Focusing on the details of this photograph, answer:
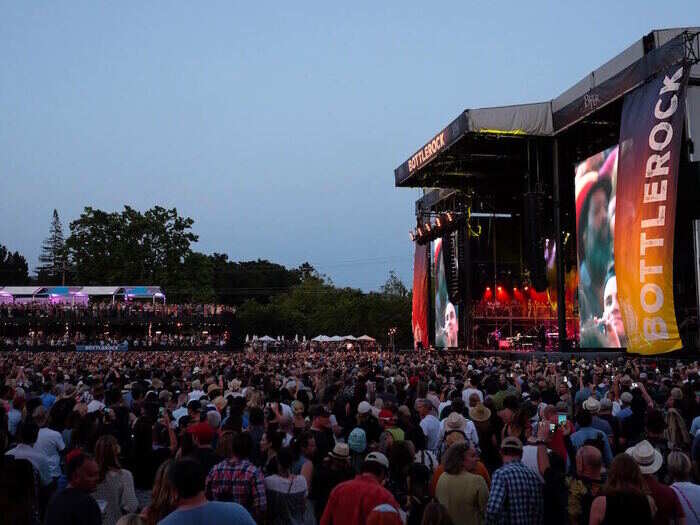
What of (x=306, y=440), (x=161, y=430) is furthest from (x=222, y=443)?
(x=161, y=430)

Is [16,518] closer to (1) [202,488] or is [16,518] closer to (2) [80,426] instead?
(1) [202,488]

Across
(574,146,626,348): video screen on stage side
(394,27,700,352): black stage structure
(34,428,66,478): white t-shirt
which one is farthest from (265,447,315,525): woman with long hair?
(574,146,626,348): video screen on stage side

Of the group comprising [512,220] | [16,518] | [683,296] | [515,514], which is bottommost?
[515,514]

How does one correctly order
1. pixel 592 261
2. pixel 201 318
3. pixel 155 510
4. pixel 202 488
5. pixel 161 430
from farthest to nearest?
pixel 201 318, pixel 592 261, pixel 161 430, pixel 155 510, pixel 202 488

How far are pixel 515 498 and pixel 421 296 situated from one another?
4251 centimetres

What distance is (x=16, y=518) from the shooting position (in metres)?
3.38


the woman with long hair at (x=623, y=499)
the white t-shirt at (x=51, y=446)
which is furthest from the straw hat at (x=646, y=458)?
the white t-shirt at (x=51, y=446)

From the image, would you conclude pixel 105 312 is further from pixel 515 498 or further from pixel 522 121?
pixel 515 498

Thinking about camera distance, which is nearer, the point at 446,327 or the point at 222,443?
the point at 222,443

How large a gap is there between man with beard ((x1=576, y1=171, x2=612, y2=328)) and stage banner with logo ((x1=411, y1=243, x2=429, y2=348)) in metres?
18.3

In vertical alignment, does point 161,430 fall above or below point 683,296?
below

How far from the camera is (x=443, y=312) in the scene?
45062mm

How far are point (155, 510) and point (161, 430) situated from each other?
14.4ft

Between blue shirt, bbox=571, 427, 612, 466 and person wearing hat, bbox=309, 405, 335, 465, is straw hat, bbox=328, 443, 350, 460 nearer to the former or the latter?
person wearing hat, bbox=309, 405, 335, 465
